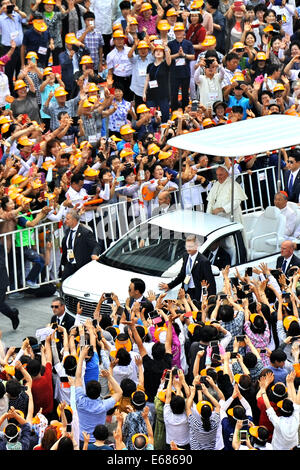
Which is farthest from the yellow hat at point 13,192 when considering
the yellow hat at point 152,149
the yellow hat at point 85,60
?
the yellow hat at point 85,60

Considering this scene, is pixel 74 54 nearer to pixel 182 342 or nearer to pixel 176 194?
pixel 176 194

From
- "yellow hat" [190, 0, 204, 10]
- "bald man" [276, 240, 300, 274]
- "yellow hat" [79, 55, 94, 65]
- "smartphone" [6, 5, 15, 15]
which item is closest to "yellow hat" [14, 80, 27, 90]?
"yellow hat" [79, 55, 94, 65]

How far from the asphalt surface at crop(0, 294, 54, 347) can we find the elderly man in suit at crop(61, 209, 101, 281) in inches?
28.2

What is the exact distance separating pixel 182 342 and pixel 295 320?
4.15 ft

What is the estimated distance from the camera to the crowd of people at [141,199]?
34.7 feet

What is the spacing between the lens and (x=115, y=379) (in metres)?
11.6

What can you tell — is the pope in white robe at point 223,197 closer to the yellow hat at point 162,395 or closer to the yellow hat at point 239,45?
the yellow hat at point 162,395

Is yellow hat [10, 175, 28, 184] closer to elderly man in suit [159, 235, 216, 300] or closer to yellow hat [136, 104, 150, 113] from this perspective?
elderly man in suit [159, 235, 216, 300]

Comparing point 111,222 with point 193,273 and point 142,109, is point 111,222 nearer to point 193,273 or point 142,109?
point 193,273

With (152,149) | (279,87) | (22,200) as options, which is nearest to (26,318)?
(22,200)

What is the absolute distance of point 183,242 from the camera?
49.8 feet

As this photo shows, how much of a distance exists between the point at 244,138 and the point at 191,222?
151 centimetres

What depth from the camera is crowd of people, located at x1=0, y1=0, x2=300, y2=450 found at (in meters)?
10.6
